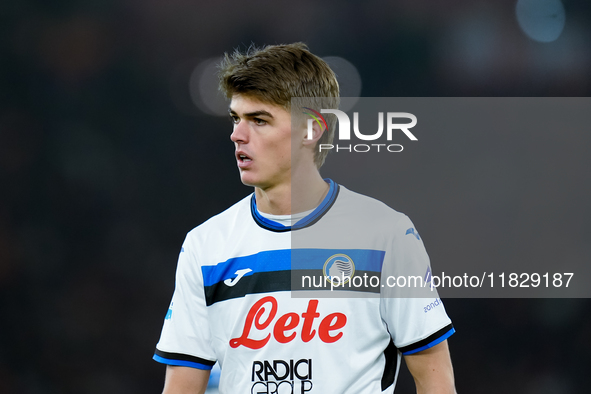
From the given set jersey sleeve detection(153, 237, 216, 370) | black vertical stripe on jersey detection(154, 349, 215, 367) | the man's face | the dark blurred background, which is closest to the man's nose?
the man's face

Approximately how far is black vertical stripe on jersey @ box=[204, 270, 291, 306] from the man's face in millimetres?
276

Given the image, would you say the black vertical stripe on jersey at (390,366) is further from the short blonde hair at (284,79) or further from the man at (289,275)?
the short blonde hair at (284,79)

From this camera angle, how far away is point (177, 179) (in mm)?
3672

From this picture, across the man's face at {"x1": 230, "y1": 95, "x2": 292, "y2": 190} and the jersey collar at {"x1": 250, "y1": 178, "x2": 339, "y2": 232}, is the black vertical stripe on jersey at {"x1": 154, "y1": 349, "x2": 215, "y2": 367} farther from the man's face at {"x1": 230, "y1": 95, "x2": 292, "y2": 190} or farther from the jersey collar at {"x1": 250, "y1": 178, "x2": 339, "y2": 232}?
the man's face at {"x1": 230, "y1": 95, "x2": 292, "y2": 190}

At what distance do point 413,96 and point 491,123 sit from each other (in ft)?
1.80

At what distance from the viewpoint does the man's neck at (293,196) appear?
1731 mm

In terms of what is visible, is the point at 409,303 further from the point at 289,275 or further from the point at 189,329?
the point at 189,329

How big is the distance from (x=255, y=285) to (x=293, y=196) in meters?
0.30

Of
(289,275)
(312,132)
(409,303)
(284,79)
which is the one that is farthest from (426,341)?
(284,79)

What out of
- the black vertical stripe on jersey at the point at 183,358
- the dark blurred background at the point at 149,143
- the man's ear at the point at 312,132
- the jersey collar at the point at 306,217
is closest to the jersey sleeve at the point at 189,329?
the black vertical stripe on jersey at the point at 183,358

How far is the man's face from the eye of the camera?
1644 millimetres

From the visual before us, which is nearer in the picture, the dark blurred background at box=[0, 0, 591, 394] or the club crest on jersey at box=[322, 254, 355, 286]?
the club crest on jersey at box=[322, 254, 355, 286]

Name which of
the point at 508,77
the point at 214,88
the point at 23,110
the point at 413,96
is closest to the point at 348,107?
the point at 413,96

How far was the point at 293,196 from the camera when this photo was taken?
1.75 metres
